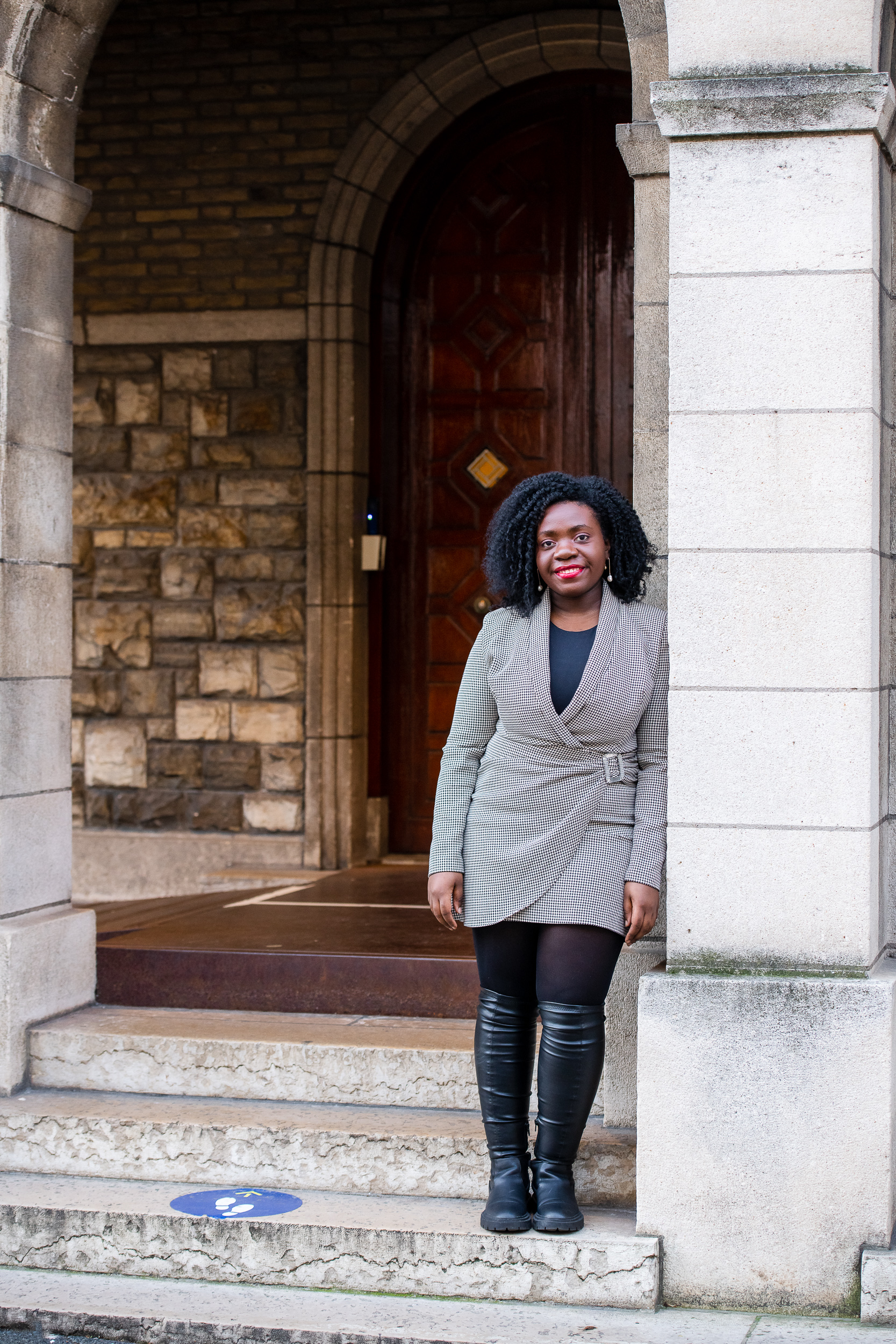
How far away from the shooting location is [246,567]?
7230mm

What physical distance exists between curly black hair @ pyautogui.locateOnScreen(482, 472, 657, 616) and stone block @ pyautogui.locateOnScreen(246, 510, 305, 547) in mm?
A: 3598

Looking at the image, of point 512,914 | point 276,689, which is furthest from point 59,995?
point 276,689

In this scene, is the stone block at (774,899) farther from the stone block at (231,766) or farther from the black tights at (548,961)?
the stone block at (231,766)

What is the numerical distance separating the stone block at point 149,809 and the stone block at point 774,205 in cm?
450

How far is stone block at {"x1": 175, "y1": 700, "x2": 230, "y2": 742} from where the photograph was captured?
7277 millimetres

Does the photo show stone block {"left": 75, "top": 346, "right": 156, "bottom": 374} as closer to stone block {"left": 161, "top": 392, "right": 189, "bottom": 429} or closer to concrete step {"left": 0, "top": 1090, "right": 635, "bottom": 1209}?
stone block {"left": 161, "top": 392, "right": 189, "bottom": 429}

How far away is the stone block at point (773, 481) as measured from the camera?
3.38 meters

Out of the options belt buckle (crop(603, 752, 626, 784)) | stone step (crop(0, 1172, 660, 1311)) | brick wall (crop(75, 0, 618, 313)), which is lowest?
stone step (crop(0, 1172, 660, 1311))

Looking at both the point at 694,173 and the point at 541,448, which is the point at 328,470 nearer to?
the point at 541,448

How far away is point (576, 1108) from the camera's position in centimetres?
346

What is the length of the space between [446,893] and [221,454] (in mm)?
4094

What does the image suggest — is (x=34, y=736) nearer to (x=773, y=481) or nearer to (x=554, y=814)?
(x=554, y=814)

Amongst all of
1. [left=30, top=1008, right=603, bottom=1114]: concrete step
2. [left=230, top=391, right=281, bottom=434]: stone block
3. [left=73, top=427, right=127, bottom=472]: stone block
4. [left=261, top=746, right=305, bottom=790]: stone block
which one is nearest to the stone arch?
[left=261, top=746, right=305, bottom=790]: stone block

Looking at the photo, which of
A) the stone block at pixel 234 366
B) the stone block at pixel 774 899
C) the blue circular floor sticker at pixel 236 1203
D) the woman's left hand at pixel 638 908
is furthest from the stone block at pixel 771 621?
the stone block at pixel 234 366
